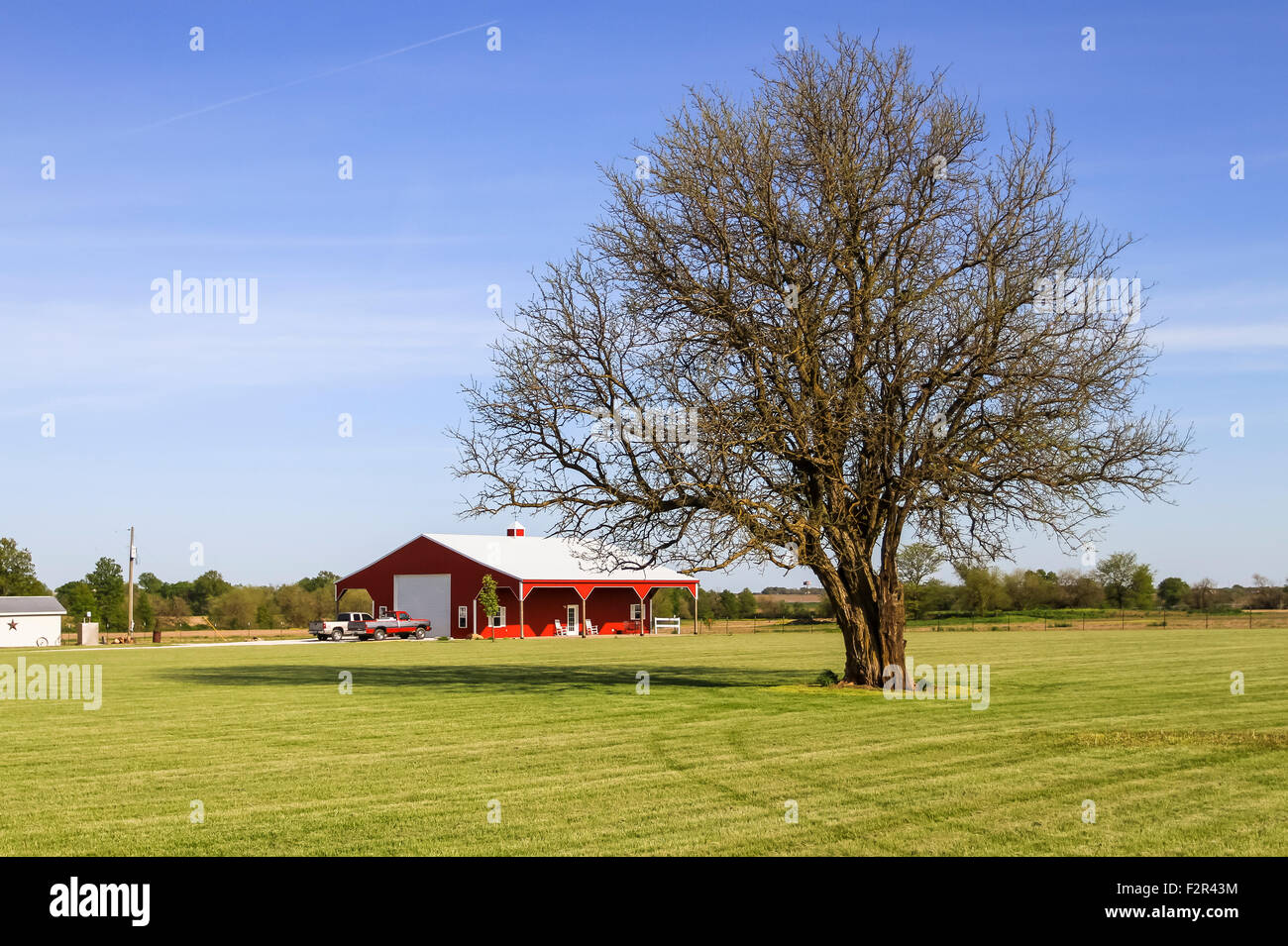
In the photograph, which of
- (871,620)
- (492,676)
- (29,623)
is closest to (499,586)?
(29,623)

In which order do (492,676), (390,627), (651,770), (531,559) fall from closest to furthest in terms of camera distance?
(651,770) → (492,676) → (390,627) → (531,559)

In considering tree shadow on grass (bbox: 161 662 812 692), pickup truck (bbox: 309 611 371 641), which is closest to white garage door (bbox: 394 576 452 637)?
pickup truck (bbox: 309 611 371 641)

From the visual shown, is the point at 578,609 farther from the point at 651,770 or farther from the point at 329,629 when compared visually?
Answer: the point at 651,770

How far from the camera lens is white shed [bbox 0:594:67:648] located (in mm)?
58812

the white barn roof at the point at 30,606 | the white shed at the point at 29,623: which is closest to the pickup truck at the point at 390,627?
the white shed at the point at 29,623

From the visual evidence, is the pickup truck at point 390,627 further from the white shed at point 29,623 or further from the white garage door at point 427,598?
the white shed at point 29,623

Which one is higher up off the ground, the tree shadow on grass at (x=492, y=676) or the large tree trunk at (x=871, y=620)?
the large tree trunk at (x=871, y=620)

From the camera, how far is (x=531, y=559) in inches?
2707

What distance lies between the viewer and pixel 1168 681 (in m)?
25.9

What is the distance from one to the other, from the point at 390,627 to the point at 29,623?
18.5 metres

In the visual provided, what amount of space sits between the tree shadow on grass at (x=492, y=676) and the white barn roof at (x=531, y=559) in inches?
1129

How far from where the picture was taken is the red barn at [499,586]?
64875 mm

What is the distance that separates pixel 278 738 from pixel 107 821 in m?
6.15

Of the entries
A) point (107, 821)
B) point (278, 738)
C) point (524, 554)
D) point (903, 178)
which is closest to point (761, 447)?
point (903, 178)
